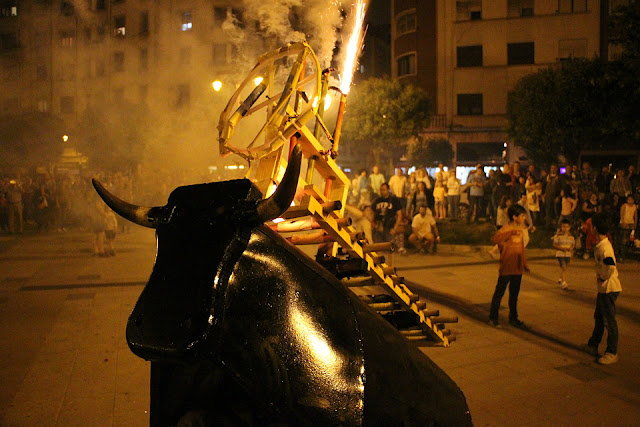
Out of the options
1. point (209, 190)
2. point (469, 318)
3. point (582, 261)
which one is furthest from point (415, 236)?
point (209, 190)

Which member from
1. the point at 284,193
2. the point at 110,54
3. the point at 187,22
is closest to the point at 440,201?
the point at 187,22

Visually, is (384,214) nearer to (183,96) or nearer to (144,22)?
(183,96)

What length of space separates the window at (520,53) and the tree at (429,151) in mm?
6439

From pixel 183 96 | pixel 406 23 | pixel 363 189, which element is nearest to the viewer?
pixel 183 96

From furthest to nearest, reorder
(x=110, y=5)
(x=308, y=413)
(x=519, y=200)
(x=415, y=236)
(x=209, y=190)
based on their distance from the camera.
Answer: (x=519, y=200) → (x=415, y=236) → (x=110, y=5) → (x=209, y=190) → (x=308, y=413)

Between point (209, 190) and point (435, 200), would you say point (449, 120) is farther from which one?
point (209, 190)

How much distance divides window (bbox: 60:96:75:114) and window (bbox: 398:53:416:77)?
1163 inches

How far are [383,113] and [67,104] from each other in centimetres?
2196

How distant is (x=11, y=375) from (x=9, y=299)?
3744 millimetres

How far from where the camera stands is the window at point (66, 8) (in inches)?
255

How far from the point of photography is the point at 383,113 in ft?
93.8

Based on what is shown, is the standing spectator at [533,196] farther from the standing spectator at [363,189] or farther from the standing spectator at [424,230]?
the standing spectator at [363,189]

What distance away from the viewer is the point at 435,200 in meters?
16.8

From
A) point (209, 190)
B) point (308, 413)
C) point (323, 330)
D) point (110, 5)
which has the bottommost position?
point (308, 413)
